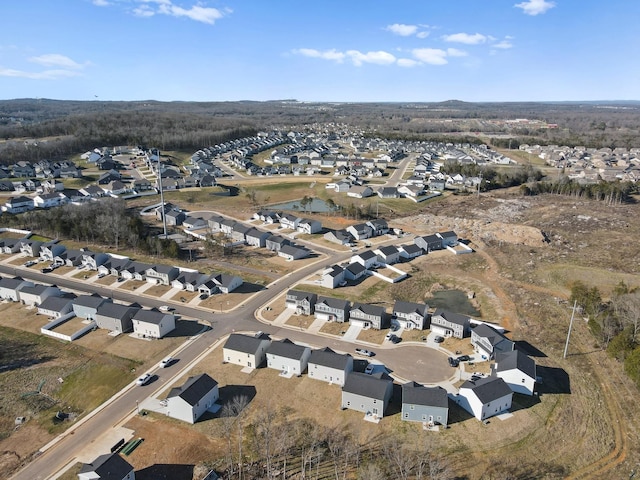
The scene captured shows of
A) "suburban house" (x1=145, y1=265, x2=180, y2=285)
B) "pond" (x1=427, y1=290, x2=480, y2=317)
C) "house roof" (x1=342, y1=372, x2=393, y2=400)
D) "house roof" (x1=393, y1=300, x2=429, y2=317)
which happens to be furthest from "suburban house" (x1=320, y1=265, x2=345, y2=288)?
"house roof" (x1=342, y1=372, x2=393, y2=400)

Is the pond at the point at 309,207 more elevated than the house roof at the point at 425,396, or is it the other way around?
the pond at the point at 309,207

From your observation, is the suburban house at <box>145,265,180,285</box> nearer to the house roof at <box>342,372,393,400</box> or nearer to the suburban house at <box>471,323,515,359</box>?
the house roof at <box>342,372,393,400</box>

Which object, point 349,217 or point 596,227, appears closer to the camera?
point 596,227

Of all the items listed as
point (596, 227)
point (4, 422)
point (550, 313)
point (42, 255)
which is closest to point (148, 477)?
point (4, 422)

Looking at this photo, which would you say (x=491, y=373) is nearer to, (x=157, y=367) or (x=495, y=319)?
(x=495, y=319)

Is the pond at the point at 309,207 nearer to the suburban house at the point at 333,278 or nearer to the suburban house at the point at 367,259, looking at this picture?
the suburban house at the point at 367,259

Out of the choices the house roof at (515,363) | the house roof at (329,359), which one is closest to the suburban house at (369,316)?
the house roof at (329,359)
